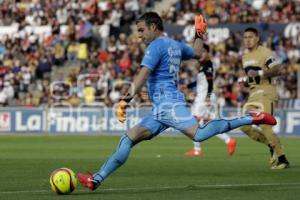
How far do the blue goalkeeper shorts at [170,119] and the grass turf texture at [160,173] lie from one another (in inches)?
34.7

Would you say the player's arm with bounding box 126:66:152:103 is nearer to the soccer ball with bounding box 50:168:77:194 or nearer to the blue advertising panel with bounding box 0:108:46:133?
the soccer ball with bounding box 50:168:77:194

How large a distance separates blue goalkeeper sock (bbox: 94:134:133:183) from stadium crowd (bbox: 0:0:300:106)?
2126cm

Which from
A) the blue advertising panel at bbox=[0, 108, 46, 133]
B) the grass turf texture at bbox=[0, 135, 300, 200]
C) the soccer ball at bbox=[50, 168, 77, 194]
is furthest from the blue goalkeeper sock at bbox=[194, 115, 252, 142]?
the blue advertising panel at bbox=[0, 108, 46, 133]

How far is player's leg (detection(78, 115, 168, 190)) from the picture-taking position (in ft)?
41.2

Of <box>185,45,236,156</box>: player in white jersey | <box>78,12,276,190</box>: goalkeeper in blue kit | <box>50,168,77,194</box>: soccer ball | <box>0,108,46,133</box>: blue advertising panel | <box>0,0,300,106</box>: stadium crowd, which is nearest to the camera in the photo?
<box>50,168,77,194</box>: soccer ball

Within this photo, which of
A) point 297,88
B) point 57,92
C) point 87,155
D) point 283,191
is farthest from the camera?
point 57,92

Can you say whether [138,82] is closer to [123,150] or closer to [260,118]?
[123,150]

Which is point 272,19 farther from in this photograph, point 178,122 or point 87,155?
point 178,122

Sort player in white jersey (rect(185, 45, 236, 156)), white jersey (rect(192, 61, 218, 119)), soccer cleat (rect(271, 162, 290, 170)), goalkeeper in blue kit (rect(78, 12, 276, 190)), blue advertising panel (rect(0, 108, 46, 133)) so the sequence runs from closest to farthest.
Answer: goalkeeper in blue kit (rect(78, 12, 276, 190)) < soccer cleat (rect(271, 162, 290, 170)) < player in white jersey (rect(185, 45, 236, 156)) < white jersey (rect(192, 61, 218, 119)) < blue advertising panel (rect(0, 108, 46, 133))

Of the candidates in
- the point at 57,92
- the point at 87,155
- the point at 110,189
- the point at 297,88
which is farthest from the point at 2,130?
the point at 110,189

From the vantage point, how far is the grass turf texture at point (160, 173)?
12453 mm

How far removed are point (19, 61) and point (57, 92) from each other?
4.39 meters

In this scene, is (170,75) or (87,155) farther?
(87,155)

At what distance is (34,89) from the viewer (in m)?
39.3
